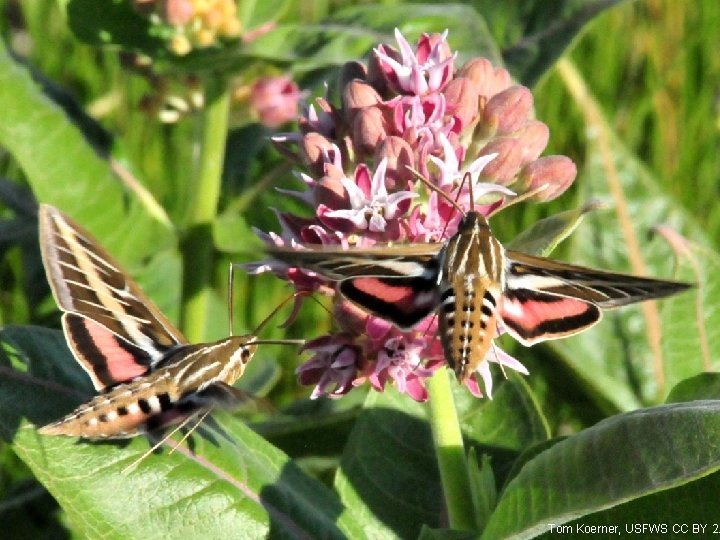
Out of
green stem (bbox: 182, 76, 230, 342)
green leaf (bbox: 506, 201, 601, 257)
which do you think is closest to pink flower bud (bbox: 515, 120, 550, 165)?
green leaf (bbox: 506, 201, 601, 257)

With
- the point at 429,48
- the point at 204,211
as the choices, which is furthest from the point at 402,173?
the point at 204,211

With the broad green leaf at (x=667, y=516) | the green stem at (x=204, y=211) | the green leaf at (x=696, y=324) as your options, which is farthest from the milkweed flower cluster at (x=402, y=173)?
Answer: the green stem at (x=204, y=211)

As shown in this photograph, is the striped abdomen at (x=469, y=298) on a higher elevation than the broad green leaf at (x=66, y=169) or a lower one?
higher

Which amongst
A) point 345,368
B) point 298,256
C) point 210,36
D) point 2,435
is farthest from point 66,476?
point 210,36

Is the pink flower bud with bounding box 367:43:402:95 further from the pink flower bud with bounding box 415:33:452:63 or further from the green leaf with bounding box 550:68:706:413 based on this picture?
the green leaf with bounding box 550:68:706:413

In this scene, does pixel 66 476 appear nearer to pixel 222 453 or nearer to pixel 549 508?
pixel 222 453

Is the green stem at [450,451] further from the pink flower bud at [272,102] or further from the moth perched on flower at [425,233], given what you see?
the pink flower bud at [272,102]

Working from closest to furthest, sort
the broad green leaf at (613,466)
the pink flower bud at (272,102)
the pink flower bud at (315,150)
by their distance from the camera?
the broad green leaf at (613,466)
the pink flower bud at (315,150)
the pink flower bud at (272,102)

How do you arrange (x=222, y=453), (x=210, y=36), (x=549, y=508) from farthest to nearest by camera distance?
(x=210, y=36), (x=222, y=453), (x=549, y=508)
